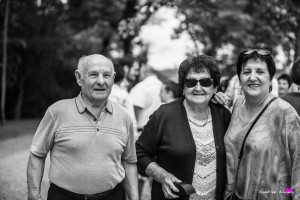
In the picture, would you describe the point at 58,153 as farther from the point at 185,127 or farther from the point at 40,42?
→ the point at 40,42

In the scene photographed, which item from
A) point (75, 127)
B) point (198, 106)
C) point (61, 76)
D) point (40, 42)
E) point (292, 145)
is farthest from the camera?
point (61, 76)

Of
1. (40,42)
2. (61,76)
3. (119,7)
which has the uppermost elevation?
(119,7)

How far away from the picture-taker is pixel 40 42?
2080cm

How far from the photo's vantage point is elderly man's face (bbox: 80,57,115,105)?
3289mm

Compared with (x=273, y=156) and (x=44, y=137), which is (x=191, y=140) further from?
(x=44, y=137)

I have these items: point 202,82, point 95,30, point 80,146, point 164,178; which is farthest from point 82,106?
point 95,30

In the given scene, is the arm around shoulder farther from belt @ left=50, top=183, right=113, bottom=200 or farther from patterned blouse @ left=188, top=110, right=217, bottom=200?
patterned blouse @ left=188, top=110, right=217, bottom=200

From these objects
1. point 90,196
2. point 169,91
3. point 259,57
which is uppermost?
point 259,57

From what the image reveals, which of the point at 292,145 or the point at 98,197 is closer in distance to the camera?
the point at 292,145

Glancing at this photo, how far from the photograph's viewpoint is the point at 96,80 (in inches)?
130

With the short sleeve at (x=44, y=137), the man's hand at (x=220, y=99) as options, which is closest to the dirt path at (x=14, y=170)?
the short sleeve at (x=44, y=137)

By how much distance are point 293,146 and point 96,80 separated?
5.30 feet

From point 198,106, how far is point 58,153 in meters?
1.23

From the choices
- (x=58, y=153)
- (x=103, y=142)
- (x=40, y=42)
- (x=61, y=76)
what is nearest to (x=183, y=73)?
(x=103, y=142)
